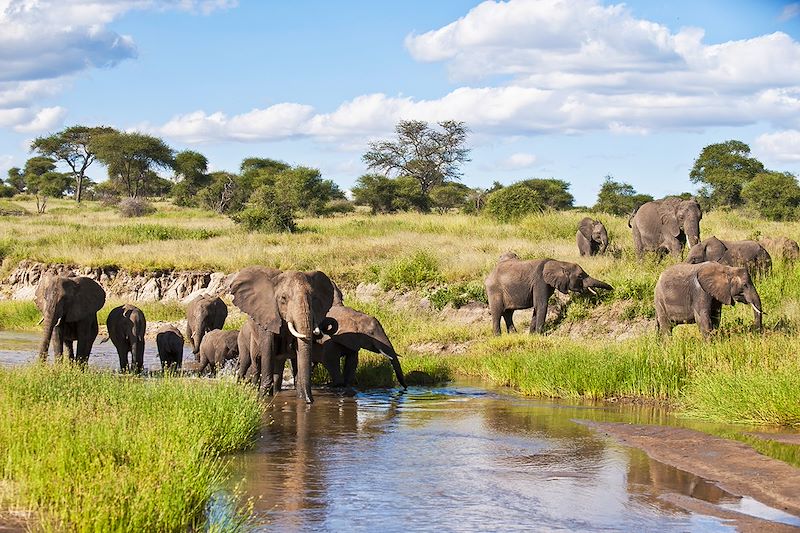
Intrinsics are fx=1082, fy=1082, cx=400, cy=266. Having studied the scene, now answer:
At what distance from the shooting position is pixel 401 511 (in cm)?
1008

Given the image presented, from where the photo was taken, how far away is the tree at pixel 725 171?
5762 centimetres

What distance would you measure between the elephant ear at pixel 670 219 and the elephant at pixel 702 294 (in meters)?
9.41

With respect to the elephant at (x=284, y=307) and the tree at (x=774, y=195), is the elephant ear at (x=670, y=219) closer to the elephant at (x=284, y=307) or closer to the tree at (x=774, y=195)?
the elephant at (x=284, y=307)

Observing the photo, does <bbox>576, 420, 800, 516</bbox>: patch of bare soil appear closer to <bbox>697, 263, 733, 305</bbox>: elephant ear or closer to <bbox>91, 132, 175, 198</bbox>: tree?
<bbox>697, 263, 733, 305</bbox>: elephant ear

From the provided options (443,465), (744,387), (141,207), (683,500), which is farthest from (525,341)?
(141,207)

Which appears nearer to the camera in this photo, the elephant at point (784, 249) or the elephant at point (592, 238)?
the elephant at point (784, 249)

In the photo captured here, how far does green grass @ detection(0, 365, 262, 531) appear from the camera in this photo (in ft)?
25.3

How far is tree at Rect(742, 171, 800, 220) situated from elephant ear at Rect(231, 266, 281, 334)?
37.4m

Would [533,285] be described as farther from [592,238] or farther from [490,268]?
[592,238]

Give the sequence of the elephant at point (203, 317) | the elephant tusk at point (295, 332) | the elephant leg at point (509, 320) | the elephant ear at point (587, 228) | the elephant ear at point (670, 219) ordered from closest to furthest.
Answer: the elephant tusk at point (295, 332)
the elephant at point (203, 317)
the elephant leg at point (509, 320)
the elephant ear at point (670, 219)
the elephant ear at point (587, 228)

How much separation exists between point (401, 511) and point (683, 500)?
2.79 meters

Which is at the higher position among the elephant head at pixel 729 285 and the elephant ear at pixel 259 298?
the elephant head at pixel 729 285

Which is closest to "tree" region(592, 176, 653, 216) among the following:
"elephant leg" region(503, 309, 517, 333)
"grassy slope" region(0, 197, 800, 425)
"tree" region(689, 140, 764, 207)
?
"tree" region(689, 140, 764, 207)

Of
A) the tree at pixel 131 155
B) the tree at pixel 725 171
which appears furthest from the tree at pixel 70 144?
the tree at pixel 725 171
